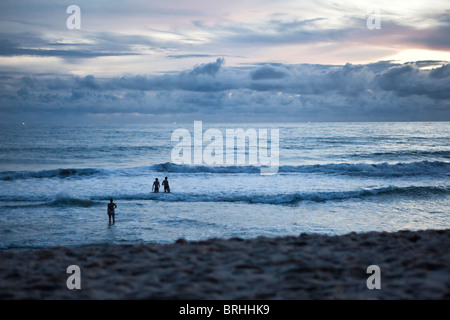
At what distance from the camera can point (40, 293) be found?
5398 millimetres

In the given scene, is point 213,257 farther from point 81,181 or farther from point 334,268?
point 81,181

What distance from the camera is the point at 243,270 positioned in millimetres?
6086

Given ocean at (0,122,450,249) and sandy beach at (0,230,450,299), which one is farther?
ocean at (0,122,450,249)

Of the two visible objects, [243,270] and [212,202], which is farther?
[212,202]

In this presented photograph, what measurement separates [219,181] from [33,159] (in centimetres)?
2702

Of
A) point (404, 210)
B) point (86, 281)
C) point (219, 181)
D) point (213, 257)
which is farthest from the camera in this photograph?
point (219, 181)

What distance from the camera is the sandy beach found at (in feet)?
17.2

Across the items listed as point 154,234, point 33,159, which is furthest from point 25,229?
point 33,159

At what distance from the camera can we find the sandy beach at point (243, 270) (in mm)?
5230

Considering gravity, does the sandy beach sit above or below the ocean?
above

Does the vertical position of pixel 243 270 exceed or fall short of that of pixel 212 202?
it exceeds it

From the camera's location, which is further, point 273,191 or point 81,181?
point 81,181

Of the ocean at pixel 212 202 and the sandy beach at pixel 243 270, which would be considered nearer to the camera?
the sandy beach at pixel 243 270

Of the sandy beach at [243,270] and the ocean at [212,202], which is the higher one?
the sandy beach at [243,270]
